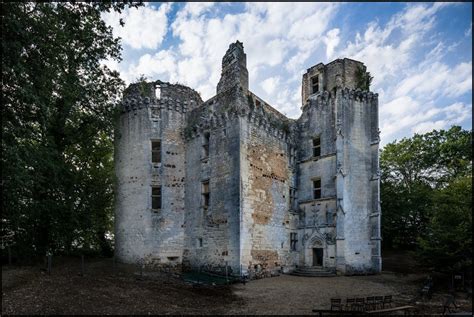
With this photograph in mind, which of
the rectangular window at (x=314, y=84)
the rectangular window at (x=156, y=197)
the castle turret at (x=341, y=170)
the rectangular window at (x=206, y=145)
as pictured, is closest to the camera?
the castle turret at (x=341, y=170)

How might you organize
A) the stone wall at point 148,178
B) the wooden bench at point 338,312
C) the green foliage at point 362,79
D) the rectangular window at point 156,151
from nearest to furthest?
the wooden bench at point 338,312, the stone wall at point 148,178, the rectangular window at point 156,151, the green foliage at point 362,79

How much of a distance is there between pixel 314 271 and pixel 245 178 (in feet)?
23.4

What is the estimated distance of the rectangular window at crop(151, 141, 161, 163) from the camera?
→ 20.4 meters

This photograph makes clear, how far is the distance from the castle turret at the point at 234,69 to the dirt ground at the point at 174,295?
36.3ft

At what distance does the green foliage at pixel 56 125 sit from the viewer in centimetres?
1002

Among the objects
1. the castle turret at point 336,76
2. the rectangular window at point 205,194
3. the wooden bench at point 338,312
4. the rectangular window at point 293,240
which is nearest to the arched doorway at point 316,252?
the rectangular window at point 293,240

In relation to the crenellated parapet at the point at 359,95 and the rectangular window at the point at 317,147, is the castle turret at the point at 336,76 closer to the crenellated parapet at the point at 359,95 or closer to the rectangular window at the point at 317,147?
the crenellated parapet at the point at 359,95

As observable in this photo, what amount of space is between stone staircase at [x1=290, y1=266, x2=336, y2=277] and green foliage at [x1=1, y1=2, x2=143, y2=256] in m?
12.3

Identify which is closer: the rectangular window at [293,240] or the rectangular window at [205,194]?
the rectangular window at [205,194]

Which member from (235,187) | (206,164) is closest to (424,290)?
(235,187)

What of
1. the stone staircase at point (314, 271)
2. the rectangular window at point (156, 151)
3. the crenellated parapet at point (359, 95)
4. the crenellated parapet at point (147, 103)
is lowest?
the stone staircase at point (314, 271)

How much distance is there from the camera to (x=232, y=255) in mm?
17047

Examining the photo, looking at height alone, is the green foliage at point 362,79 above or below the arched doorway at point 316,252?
above

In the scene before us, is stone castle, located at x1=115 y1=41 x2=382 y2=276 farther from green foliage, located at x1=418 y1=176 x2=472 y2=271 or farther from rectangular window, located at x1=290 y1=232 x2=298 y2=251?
green foliage, located at x1=418 y1=176 x2=472 y2=271
